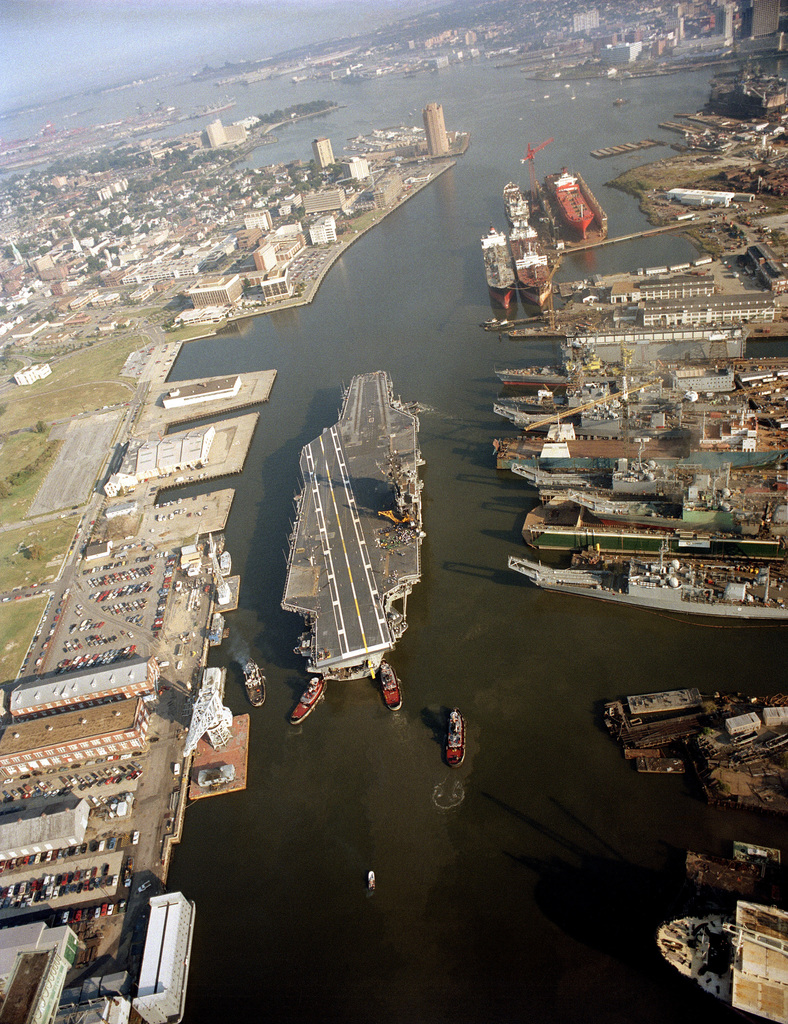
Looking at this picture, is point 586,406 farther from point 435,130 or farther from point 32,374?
point 435,130

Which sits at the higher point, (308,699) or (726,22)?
(726,22)

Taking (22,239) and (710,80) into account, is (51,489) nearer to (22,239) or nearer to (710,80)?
(22,239)

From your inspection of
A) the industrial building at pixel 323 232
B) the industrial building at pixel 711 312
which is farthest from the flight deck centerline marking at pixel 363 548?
the industrial building at pixel 323 232

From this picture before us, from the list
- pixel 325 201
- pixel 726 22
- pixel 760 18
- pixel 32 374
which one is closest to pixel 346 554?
pixel 32 374

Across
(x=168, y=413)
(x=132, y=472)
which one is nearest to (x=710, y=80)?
(x=168, y=413)

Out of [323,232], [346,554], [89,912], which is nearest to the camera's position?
[89,912]

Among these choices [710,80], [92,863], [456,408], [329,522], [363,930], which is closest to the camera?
[363,930]

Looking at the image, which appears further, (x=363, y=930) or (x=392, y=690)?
(x=392, y=690)
